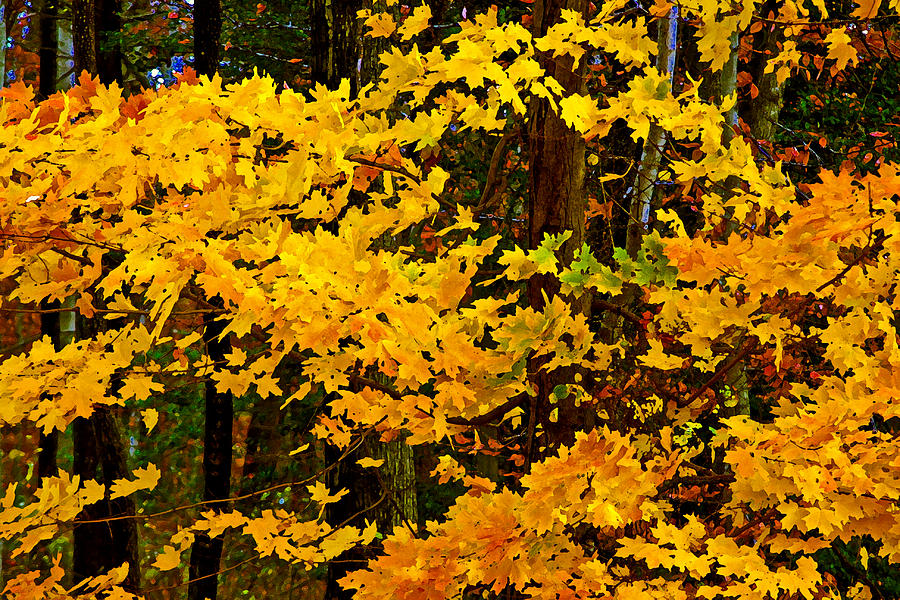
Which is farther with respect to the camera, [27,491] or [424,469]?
[27,491]

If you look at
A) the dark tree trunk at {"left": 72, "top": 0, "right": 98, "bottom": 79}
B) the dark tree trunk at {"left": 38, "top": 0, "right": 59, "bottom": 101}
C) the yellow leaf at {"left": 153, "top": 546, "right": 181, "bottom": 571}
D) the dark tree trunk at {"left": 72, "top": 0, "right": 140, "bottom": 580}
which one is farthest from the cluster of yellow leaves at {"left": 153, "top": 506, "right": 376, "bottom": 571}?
the dark tree trunk at {"left": 38, "top": 0, "right": 59, "bottom": 101}

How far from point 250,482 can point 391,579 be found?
861 cm

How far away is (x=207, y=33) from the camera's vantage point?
23.2ft

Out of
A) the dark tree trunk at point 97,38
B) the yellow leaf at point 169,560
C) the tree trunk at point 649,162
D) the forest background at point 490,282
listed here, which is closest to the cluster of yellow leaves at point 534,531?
the forest background at point 490,282

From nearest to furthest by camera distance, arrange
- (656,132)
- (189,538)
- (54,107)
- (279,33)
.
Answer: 1. (54,107)
2. (189,538)
3. (656,132)
4. (279,33)

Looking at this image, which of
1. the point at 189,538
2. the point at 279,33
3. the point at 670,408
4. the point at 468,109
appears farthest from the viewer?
the point at 279,33

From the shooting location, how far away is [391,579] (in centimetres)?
284

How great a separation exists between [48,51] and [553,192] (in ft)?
26.7

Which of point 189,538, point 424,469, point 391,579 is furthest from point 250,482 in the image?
point 391,579

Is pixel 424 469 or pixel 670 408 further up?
pixel 670 408

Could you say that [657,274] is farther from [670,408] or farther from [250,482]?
[250,482]

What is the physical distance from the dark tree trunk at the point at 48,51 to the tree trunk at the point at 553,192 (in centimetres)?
773

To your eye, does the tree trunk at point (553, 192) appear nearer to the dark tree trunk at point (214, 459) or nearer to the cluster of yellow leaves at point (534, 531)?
the cluster of yellow leaves at point (534, 531)

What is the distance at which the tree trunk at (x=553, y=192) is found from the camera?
11.8 ft
